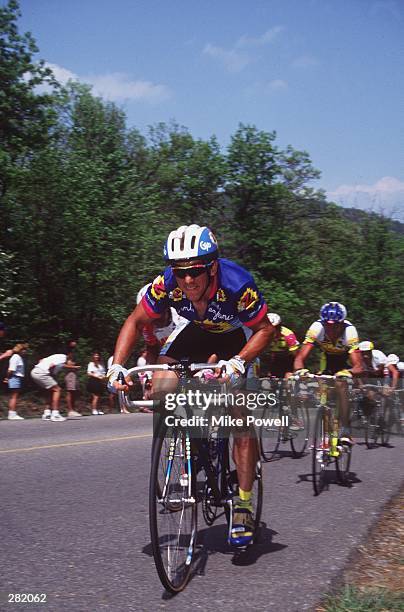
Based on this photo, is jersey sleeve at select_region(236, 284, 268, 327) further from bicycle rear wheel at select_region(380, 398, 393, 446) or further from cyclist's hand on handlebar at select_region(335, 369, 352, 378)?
bicycle rear wheel at select_region(380, 398, 393, 446)

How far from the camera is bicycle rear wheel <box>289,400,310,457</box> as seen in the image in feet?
34.8

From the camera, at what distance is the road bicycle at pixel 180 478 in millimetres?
4113

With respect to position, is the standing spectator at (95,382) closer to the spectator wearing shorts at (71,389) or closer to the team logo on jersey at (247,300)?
the spectator wearing shorts at (71,389)

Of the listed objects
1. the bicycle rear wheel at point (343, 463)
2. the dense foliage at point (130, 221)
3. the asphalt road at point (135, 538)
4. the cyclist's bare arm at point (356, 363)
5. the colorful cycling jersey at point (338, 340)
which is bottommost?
the asphalt road at point (135, 538)

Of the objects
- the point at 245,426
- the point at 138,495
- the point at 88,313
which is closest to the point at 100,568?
the point at 245,426

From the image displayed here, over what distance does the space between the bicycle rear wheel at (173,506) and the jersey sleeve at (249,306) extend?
2.68 feet

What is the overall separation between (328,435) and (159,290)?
4351mm

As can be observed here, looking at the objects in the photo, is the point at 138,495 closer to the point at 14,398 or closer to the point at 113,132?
the point at 14,398

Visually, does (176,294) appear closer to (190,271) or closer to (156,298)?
(156,298)

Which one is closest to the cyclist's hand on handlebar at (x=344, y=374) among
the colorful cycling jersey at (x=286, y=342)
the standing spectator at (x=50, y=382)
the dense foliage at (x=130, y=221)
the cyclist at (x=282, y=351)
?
the cyclist at (x=282, y=351)

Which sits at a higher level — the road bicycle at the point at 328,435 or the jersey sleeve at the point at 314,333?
the jersey sleeve at the point at 314,333

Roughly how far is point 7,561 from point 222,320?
1929 mm

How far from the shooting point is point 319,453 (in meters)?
8.20

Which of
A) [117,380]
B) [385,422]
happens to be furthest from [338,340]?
[117,380]
